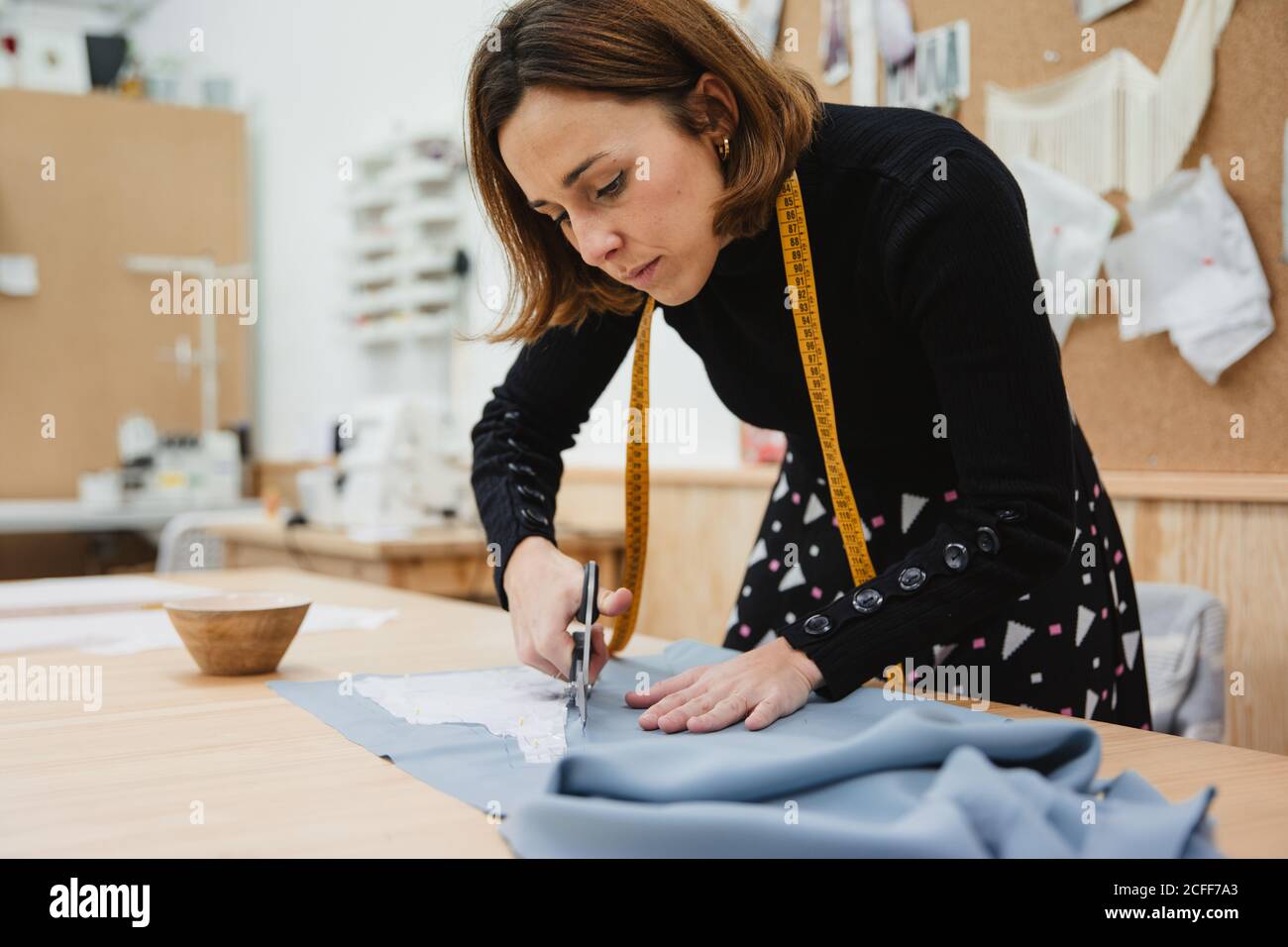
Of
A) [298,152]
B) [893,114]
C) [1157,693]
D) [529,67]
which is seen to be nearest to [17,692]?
[529,67]

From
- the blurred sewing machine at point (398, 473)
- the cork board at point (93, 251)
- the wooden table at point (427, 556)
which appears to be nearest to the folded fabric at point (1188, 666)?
the wooden table at point (427, 556)

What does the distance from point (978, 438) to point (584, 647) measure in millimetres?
411

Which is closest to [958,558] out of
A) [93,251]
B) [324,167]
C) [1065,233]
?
[1065,233]

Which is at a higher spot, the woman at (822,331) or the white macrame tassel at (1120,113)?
the white macrame tassel at (1120,113)

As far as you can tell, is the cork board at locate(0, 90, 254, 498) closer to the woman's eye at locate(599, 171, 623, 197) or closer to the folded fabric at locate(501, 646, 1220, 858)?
the woman's eye at locate(599, 171, 623, 197)

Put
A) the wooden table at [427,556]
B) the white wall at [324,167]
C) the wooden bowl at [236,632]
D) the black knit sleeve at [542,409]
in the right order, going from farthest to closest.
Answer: the white wall at [324,167] < the wooden table at [427,556] < the black knit sleeve at [542,409] < the wooden bowl at [236,632]

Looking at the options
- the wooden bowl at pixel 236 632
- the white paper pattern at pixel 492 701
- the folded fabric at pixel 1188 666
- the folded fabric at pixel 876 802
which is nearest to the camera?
the folded fabric at pixel 876 802

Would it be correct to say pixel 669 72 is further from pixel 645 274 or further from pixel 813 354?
pixel 813 354

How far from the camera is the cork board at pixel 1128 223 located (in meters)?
1.88

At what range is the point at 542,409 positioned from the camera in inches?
62.2

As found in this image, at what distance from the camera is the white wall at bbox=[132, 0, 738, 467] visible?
394 cm

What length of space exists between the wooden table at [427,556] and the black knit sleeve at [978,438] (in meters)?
1.96

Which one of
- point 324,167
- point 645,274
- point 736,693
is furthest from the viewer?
point 324,167

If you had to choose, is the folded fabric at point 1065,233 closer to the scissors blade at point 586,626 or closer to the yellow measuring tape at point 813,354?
the yellow measuring tape at point 813,354
